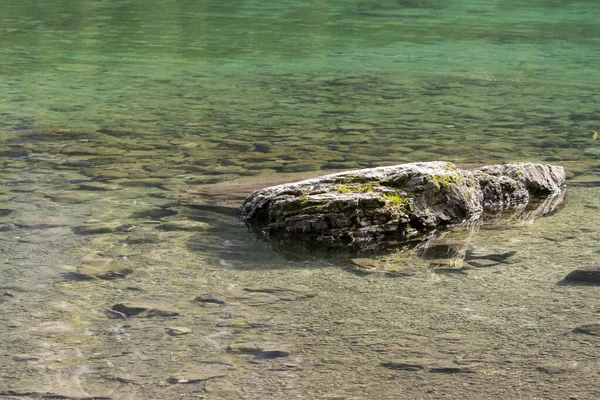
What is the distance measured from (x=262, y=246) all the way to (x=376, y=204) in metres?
0.71

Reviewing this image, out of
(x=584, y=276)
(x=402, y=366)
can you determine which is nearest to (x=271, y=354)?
(x=402, y=366)

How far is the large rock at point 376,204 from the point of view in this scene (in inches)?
210

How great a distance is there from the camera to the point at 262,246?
5188 mm

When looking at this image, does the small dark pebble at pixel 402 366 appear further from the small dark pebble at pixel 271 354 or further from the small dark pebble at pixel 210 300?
the small dark pebble at pixel 210 300

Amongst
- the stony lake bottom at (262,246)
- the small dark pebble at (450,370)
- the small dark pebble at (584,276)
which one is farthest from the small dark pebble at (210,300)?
the small dark pebble at (584,276)

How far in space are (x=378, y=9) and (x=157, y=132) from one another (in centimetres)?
1592

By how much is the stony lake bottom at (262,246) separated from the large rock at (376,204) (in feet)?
0.61

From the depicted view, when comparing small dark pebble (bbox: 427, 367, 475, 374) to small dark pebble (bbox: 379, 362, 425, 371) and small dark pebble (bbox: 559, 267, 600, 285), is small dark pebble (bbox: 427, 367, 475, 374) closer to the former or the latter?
small dark pebble (bbox: 379, 362, 425, 371)

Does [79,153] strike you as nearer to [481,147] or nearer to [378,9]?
[481,147]

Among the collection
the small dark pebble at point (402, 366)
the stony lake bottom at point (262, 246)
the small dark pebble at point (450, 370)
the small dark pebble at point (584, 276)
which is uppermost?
the small dark pebble at point (584, 276)

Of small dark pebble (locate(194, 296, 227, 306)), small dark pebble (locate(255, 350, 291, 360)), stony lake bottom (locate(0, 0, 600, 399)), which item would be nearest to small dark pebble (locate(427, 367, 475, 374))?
stony lake bottom (locate(0, 0, 600, 399))

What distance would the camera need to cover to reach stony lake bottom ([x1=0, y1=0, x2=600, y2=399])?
358cm

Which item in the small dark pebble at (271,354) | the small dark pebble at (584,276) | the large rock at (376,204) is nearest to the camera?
the small dark pebble at (271,354)

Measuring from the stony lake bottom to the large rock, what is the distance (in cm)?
19
